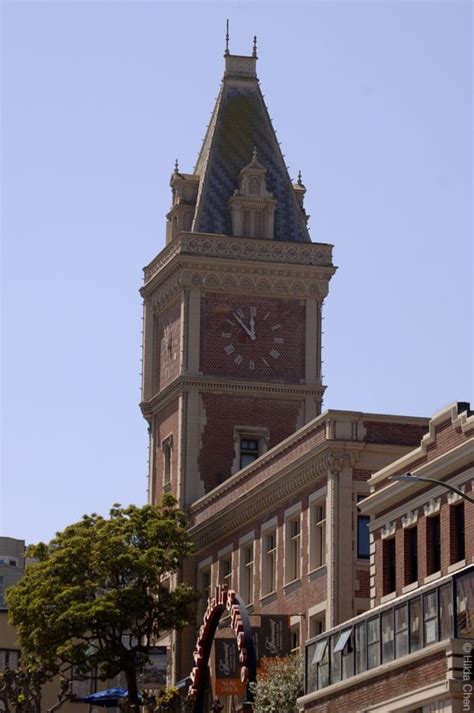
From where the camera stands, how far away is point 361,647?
50.9m

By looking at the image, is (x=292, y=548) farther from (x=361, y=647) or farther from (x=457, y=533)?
(x=361, y=647)

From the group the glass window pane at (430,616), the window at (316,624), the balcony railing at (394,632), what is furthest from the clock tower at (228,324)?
the glass window pane at (430,616)

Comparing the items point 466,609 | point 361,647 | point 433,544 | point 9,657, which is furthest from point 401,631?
point 9,657

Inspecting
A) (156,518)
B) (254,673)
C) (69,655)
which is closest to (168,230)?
(156,518)

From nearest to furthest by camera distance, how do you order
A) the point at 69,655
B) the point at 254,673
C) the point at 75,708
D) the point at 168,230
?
the point at 254,673 → the point at 69,655 → the point at 168,230 → the point at 75,708

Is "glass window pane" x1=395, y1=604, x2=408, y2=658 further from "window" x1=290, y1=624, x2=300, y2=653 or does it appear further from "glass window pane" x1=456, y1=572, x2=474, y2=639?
"window" x1=290, y1=624, x2=300, y2=653

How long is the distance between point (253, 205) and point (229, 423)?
10.5 metres

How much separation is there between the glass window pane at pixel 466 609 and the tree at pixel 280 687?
19.3 meters

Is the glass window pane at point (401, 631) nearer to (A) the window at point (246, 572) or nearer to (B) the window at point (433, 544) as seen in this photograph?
(B) the window at point (433, 544)

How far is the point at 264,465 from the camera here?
76.8 meters

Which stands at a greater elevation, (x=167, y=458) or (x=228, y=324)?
(x=228, y=324)

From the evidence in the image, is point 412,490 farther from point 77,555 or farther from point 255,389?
point 255,389

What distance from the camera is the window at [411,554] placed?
5891 cm

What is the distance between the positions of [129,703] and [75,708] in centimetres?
2797
